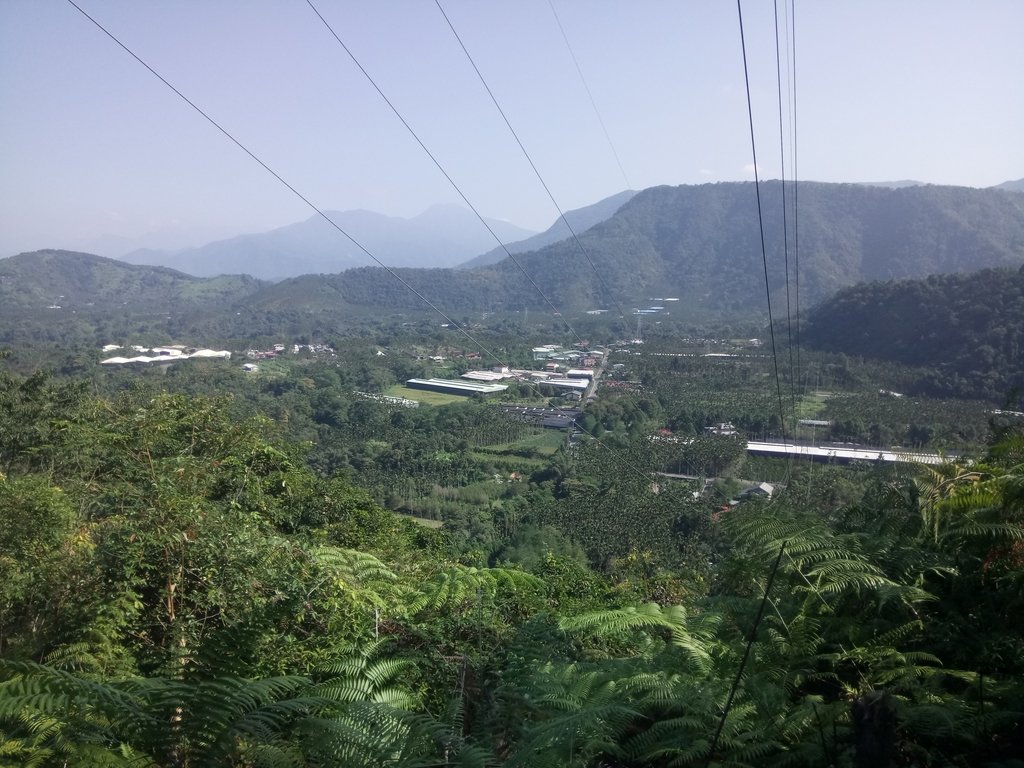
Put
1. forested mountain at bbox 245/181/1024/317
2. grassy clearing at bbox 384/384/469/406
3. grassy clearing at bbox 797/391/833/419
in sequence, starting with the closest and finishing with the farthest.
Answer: grassy clearing at bbox 797/391/833/419 → grassy clearing at bbox 384/384/469/406 → forested mountain at bbox 245/181/1024/317

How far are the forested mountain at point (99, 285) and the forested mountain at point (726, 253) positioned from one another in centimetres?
1349

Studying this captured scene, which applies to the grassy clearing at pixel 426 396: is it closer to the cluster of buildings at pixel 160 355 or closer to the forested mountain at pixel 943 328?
the cluster of buildings at pixel 160 355

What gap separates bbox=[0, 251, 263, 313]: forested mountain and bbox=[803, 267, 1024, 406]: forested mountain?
236 feet

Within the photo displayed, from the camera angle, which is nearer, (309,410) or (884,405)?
(884,405)

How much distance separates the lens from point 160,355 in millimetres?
49219

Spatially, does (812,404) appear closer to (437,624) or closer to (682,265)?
(437,624)

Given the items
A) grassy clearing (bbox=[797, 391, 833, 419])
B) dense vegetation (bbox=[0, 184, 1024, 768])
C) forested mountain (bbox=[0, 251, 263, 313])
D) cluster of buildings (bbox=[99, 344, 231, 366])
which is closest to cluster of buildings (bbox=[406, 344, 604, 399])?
grassy clearing (bbox=[797, 391, 833, 419])

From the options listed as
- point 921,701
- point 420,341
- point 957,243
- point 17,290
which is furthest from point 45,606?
point 17,290

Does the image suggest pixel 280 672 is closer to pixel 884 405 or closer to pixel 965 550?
pixel 965 550

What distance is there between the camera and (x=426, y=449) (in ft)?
92.6

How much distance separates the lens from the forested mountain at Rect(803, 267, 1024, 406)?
24.6 metres

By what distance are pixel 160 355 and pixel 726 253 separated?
206ft

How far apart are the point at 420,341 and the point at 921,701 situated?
186ft

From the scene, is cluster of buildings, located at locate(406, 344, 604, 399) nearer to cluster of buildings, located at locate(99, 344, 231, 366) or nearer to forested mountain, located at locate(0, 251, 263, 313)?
cluster of buildings, located at locate(99, 344, 231, 366)
